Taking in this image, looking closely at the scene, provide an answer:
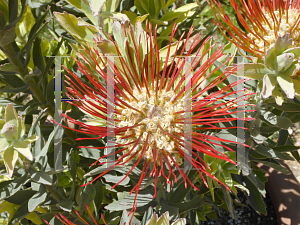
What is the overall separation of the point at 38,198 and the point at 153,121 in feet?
1.22

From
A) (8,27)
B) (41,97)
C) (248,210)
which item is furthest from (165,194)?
(248,210)

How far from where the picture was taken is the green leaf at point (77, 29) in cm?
64

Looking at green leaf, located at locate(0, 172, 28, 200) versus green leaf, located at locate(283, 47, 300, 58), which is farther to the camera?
green leaf, located at locate(0, 172, 28, 200)

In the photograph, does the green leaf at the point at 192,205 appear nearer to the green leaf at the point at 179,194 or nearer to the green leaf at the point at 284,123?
the green leaf at the point at 179,194

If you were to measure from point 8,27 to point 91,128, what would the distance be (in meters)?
0.29

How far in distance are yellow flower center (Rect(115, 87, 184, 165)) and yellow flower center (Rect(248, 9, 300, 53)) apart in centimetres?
23

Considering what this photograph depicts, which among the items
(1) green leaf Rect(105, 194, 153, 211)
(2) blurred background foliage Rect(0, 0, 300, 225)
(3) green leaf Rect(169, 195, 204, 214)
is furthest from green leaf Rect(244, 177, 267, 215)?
(1) green leaf Rect(105, 194, 153, 211)

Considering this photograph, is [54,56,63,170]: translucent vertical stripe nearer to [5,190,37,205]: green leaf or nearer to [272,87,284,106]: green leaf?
[5,190,37,205]: green leaf

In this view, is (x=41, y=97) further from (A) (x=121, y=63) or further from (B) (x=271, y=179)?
(B) (x=271, y=179)

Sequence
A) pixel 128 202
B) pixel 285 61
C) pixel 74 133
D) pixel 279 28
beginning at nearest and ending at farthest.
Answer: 1. pixel 285 61
2. pixel 279 28
3. pixel 128 202
4. pixel 74 133

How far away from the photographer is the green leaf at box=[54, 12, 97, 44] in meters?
0.64

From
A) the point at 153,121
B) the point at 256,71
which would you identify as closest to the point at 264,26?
the point at 256,71

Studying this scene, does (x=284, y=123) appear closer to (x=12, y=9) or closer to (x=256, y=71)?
(x=256, y=71)

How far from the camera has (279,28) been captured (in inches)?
25.0
